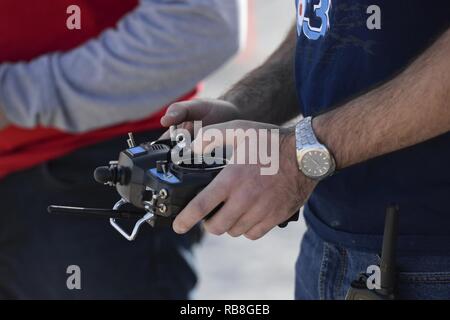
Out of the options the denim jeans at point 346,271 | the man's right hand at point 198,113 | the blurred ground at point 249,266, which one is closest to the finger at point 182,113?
the man's right hand at point 198,113

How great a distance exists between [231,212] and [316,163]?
0.57 ft

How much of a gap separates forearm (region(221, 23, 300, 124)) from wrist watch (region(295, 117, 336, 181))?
331 mm

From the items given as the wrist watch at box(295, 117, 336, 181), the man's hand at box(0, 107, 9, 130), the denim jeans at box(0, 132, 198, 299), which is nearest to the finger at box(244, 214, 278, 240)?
the wrist watch at box(295, 117, 336, 181)

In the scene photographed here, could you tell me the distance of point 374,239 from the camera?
189 centimetres

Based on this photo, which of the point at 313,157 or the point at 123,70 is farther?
the point at 123,70

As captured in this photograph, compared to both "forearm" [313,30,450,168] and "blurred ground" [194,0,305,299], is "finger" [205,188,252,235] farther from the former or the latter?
"blurred ground" [194,0,305,299]

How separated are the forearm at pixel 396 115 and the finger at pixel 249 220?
0.17m

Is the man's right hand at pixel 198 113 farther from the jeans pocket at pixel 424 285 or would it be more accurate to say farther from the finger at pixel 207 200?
the jeans pocket at pixel 424 285

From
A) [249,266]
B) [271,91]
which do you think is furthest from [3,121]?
[249,266]

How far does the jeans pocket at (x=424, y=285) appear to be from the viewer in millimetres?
1808

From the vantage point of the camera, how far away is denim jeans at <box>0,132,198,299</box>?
102 inches

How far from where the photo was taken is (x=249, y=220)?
5.18 feet

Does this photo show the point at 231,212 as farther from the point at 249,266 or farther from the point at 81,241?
the point at 249,266

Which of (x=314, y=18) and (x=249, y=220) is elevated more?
(x=314, y=18)
